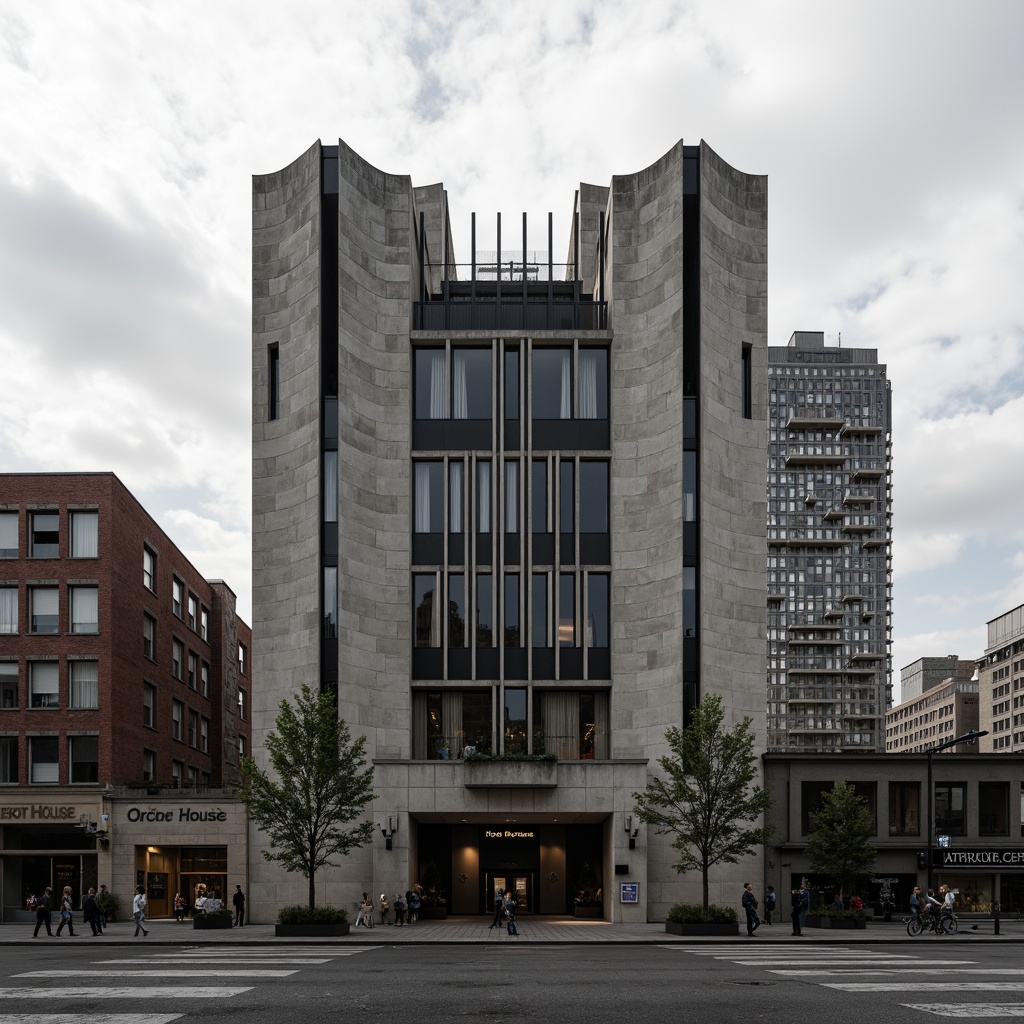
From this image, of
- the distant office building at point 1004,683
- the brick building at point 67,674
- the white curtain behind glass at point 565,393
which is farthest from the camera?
the distant office building at point 1004,683

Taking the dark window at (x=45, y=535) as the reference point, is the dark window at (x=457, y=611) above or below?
below

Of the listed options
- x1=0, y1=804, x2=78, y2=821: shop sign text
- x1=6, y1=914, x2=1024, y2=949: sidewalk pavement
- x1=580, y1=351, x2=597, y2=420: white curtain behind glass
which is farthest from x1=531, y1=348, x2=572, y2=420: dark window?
x1=0, y1=804, x2=78, y2=821: shop sign text

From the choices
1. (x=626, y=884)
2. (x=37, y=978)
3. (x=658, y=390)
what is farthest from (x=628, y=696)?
(x=37, y=978)

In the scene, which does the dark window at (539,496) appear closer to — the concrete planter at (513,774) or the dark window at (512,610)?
the dark window at (512,610)

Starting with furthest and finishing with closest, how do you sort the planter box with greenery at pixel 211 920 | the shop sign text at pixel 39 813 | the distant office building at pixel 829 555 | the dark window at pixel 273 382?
the distant office building at pixel 829 555
the dark window at pixel 273 382
the shop sign text at pixel 39 813
the planter box with greenery at pixel 211 920

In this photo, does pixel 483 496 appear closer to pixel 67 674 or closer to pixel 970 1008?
pixel 67 674

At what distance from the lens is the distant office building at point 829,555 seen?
16562cm

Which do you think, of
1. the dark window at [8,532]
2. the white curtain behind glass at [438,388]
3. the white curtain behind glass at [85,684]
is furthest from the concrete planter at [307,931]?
the dark window at [8,532]

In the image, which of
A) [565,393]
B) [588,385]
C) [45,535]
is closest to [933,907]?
[588,385]

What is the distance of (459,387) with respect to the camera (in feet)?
175

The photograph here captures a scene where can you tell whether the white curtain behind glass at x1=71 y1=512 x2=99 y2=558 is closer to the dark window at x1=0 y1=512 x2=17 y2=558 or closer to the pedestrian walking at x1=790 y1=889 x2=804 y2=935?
the dark window at x1=0 y1=512 x2=17 y2=558

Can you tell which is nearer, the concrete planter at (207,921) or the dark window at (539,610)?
the concrete planter at (207,921)

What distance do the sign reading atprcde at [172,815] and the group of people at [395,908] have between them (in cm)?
767

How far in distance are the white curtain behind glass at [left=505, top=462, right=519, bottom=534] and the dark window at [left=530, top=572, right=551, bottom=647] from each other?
2502 mm
